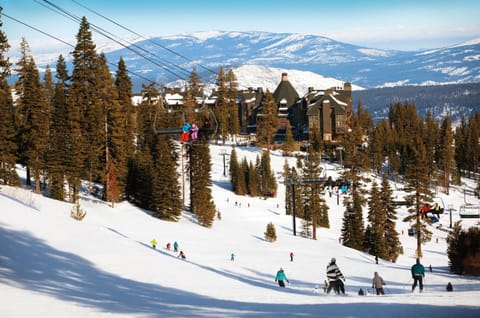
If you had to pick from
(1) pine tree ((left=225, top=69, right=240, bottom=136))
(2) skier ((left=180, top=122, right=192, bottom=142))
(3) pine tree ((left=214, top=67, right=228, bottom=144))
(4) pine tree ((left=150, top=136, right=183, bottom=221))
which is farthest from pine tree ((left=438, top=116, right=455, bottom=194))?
(2) skier ((left=180, top=122, right=192, bottom=142))

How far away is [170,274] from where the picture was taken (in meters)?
25.1

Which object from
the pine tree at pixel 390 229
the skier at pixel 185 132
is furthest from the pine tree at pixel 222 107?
the skier at pixel 185 132

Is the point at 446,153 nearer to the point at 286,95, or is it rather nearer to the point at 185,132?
the point at 286,95

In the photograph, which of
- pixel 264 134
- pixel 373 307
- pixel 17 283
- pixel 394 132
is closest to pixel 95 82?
pixel 17 283

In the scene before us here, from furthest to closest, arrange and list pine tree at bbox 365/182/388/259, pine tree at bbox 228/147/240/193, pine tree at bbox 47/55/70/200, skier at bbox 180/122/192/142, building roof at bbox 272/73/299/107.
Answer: building roof at bbox 272/73/299/107 < pine tree at bbox 228/147/240/193 < pine tree at bbox 365/182/388/259 < pine tree at bbox 47/55/70/200 < skier at bbox 180/122/192/142

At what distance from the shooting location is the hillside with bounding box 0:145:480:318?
51.3ft

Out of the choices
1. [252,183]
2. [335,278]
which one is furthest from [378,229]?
[335,278]

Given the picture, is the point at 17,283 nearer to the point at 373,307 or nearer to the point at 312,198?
the point at 373,307

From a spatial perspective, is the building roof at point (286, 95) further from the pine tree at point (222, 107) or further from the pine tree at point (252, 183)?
the pine tree at point (252, 183)

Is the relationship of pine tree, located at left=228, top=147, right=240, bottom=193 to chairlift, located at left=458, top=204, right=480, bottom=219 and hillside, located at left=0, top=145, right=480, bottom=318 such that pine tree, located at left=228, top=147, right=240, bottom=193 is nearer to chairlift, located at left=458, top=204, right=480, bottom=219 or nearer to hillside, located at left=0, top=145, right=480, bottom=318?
hillside, located at left=0, top=145, right=480, bottom=318

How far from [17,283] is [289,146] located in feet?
277

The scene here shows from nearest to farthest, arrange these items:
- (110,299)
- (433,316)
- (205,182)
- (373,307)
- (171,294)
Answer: (433,316)
(373,307)
(110,299)
(171,294)
(205,182)

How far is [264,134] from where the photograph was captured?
330ft

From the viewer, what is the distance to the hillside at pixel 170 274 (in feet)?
51.3
